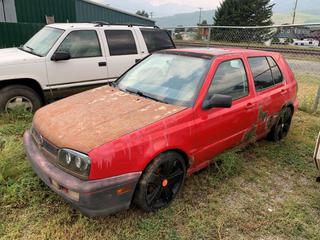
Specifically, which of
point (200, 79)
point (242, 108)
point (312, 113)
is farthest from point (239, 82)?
point (312, 113)

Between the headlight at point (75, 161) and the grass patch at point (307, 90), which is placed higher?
Result: the headlight at point (75, 161)

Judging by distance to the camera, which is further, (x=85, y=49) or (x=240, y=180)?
(x=85, y=49)

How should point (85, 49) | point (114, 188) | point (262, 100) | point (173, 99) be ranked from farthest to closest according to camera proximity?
point (85, 49) < point (262, 100) < point (173, 99) < point (114, 188)

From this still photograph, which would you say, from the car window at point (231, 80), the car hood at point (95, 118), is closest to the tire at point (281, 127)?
the car window at point (231, 80)

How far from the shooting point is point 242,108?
398 cm

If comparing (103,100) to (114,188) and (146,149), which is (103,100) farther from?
(114,188)

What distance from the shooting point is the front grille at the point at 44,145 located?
2902 millimetres

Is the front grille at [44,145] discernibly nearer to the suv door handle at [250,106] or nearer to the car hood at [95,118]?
the car hood at [95,118]

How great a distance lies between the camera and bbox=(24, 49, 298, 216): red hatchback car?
271cm

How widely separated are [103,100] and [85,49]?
2753mm

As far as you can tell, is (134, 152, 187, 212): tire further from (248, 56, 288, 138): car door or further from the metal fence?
the metal fence

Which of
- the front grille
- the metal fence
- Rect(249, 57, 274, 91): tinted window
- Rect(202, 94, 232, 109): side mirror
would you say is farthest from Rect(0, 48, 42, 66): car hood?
the metal fence

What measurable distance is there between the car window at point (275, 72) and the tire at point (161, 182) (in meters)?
2.37

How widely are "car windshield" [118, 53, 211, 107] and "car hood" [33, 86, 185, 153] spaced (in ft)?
0.52
